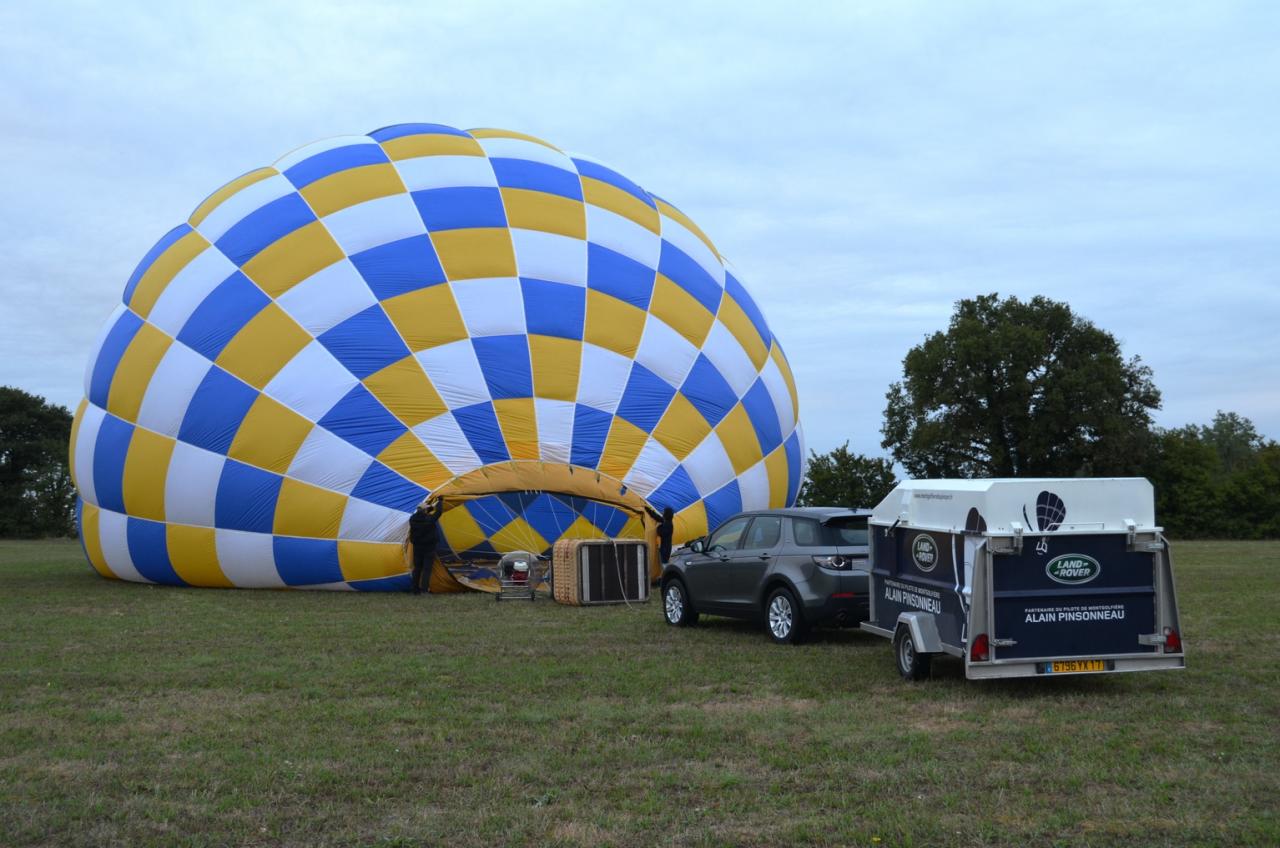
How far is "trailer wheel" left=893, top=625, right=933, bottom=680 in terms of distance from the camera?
9164mm

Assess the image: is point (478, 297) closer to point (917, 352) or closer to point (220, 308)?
point (220, 308)

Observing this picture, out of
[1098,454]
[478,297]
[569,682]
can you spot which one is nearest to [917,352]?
[1098,454]

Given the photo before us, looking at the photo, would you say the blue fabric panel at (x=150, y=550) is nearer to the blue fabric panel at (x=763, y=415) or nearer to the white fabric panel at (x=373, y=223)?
the white fabric panel at (x=373, y=223)

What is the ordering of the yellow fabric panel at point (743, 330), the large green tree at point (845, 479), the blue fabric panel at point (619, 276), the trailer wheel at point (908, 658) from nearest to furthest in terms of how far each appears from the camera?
the trailer wheel at point (908, 658) < the blue fabric panel at point (619, 276) < the yellow fabric panel at point (743, 330) < the large green tree at point (845, 479)

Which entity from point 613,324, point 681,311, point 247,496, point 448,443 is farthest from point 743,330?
point 247,496

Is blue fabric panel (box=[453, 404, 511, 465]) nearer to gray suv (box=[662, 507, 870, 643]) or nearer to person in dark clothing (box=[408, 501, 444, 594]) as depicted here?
person in dark clothing (box=[408, 501, 444, 594])

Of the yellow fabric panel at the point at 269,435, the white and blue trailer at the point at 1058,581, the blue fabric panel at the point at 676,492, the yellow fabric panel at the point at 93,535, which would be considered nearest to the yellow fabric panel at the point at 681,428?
the blue fabric panel at the point at 676,492

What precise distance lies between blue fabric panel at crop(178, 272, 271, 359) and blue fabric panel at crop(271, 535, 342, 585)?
2893 millimetres

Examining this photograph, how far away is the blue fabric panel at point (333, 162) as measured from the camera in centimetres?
1803

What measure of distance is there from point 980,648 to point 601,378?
30.3ft

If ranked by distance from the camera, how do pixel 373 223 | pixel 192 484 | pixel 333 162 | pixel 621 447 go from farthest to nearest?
1. pixel 333 162
2. pixel 373 223
3. pixel 621 447
4. pixel 192 484

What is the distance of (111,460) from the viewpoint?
56.8 feet

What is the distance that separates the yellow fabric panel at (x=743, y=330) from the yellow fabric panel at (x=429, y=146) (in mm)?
4658

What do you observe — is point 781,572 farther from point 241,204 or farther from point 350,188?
point 241,204
